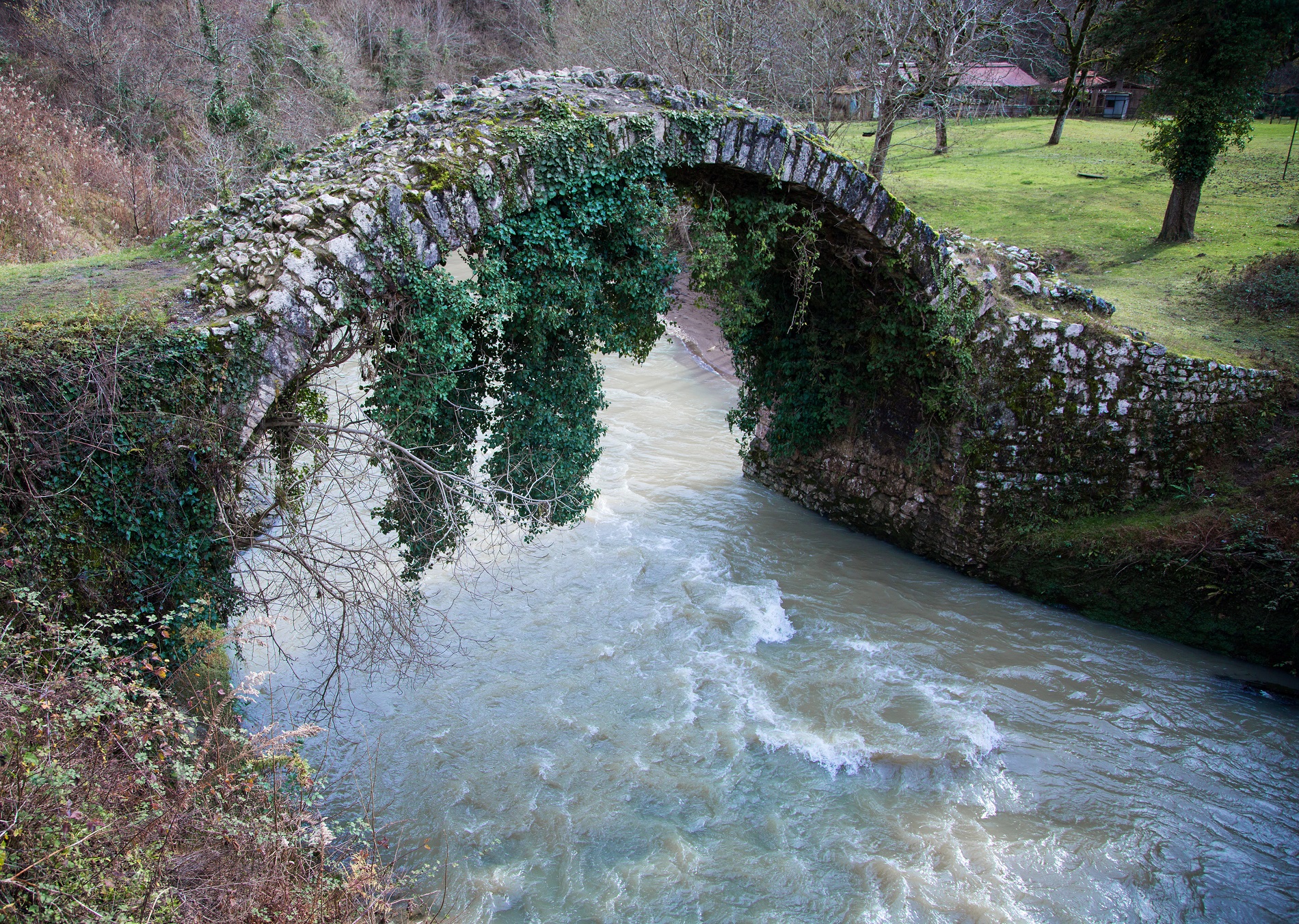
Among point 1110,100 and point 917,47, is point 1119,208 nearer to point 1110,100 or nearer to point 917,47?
point 917,47

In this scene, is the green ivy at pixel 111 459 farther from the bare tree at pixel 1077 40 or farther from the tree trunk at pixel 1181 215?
the bare tree at pixel 1077 40

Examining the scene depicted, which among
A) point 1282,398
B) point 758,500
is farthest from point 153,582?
point 1282,398

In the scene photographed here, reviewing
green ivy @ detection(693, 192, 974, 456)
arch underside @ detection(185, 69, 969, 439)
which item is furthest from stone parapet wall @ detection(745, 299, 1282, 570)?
arch underside @ detection(185, 69, 969, 439)

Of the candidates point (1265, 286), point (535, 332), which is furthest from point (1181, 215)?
point (535, 332)

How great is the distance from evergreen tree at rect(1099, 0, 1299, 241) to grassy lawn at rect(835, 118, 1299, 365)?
1809 millimetres

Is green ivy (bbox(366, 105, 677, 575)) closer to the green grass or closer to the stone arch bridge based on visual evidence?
the stone arch bridge

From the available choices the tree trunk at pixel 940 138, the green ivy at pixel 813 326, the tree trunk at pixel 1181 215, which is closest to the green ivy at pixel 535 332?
the green ivy at pixel 813 326

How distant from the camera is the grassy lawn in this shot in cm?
1138

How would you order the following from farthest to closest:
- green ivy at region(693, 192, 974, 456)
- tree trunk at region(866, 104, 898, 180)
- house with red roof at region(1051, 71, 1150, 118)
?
house with red roof at region(1051, 71, 1150, 118), tree trunk at region(866, 104, 898, 180), green ivy at region(693, 192, 974, 456)

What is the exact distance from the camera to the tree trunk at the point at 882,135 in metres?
17.3

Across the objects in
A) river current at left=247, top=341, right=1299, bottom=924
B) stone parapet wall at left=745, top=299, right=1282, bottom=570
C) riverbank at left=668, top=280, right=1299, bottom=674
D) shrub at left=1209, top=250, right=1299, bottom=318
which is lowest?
river current at left=247, top=341, right=1299, bottom=924

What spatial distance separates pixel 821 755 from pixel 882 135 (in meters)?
15.2

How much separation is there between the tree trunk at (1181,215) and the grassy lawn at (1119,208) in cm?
28

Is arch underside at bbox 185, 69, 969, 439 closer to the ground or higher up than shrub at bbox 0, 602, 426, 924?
higher up
